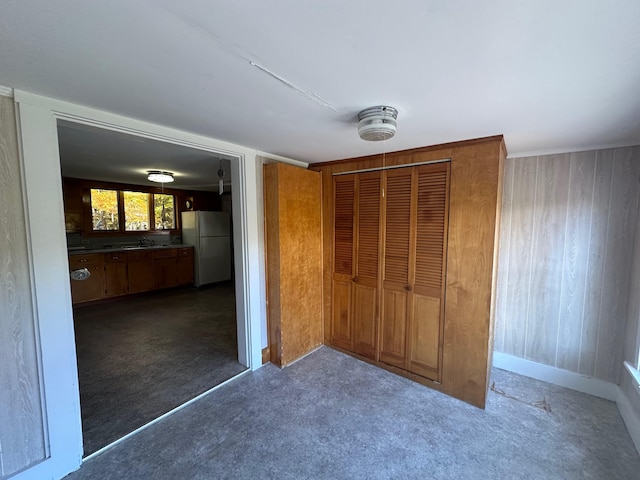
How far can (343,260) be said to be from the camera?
119 inches

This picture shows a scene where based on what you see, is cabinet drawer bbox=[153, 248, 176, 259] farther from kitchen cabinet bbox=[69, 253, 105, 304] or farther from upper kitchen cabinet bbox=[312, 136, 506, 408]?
upper kitchen cabinet bbox=[312, 136, 506, 408]

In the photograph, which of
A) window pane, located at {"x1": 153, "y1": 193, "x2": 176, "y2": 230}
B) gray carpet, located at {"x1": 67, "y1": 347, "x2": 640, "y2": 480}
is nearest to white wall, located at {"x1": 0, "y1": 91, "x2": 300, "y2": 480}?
gray carpet, located at {"x1": 67, "y1": 347, "x2": 640, "y2": 480}

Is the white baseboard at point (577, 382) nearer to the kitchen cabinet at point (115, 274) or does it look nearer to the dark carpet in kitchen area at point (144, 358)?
the dark carpet in kitchen area at point (144, 358)

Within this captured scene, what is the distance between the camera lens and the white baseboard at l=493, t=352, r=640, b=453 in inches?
75.3

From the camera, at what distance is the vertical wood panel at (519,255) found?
2582 millimetres

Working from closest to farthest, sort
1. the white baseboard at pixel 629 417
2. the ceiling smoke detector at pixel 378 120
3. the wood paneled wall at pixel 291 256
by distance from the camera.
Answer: the ceiling smoke detector at pixel 378 120 → the white baseboard at pixel 629 417 → the wood paneled wall at pixel 291 256

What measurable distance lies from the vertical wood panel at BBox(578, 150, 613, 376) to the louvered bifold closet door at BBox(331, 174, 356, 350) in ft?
6.87

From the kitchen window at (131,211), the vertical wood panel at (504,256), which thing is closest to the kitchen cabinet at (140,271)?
the kitchen window at (131,211)

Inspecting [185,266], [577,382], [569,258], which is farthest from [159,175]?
[577,382]

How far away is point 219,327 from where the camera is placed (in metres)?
3.78

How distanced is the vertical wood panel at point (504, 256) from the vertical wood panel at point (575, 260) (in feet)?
1.41

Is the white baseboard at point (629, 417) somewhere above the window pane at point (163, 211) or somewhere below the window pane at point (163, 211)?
below

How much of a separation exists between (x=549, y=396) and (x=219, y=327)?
3.72 meters

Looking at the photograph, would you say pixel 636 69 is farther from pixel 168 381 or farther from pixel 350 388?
pixel 168 381
